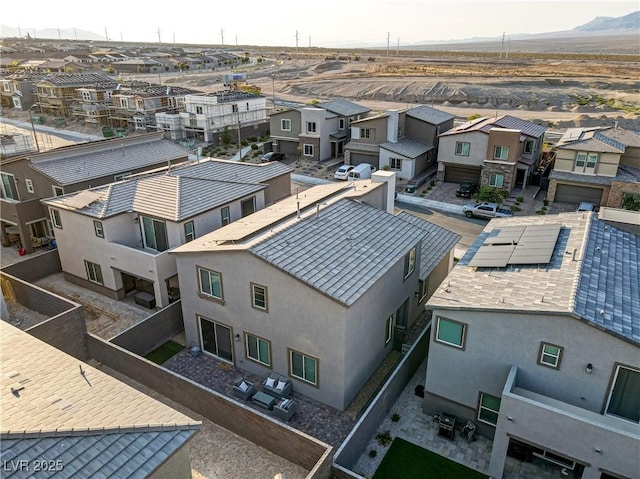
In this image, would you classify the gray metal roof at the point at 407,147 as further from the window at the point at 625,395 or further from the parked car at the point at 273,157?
the window at the point at 625,395

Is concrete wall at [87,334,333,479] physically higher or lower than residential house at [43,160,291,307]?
lower

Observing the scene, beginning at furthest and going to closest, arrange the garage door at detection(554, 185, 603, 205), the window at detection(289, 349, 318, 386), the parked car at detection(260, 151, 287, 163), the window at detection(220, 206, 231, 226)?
the parked car at detection(260, 151, 287, 163)
the garage door at detection(554, 185, 603, 205)
the window at detection(220, 206, 231, 226)
the window at detection(289, 349, 318, 386)

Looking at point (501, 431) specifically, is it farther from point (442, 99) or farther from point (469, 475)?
point (442, 99)

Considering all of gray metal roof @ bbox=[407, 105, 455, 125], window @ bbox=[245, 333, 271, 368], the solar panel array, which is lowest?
window @ bbox=[245, 333, 271, 368]

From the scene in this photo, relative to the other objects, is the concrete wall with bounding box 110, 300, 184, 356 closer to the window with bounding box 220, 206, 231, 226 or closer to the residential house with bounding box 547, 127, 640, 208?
the window with bounding box 220, 206, 231, 226

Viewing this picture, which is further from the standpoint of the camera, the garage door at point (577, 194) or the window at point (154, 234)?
the garage door at point (577, 194)

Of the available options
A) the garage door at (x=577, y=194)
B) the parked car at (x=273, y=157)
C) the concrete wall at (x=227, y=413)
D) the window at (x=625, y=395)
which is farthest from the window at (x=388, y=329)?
the parked car at (x=273, y=157)

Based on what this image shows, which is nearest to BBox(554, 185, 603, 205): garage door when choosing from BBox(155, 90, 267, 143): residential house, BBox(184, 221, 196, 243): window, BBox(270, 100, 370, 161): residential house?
BBox(270, 100, 370, 161): residential house
